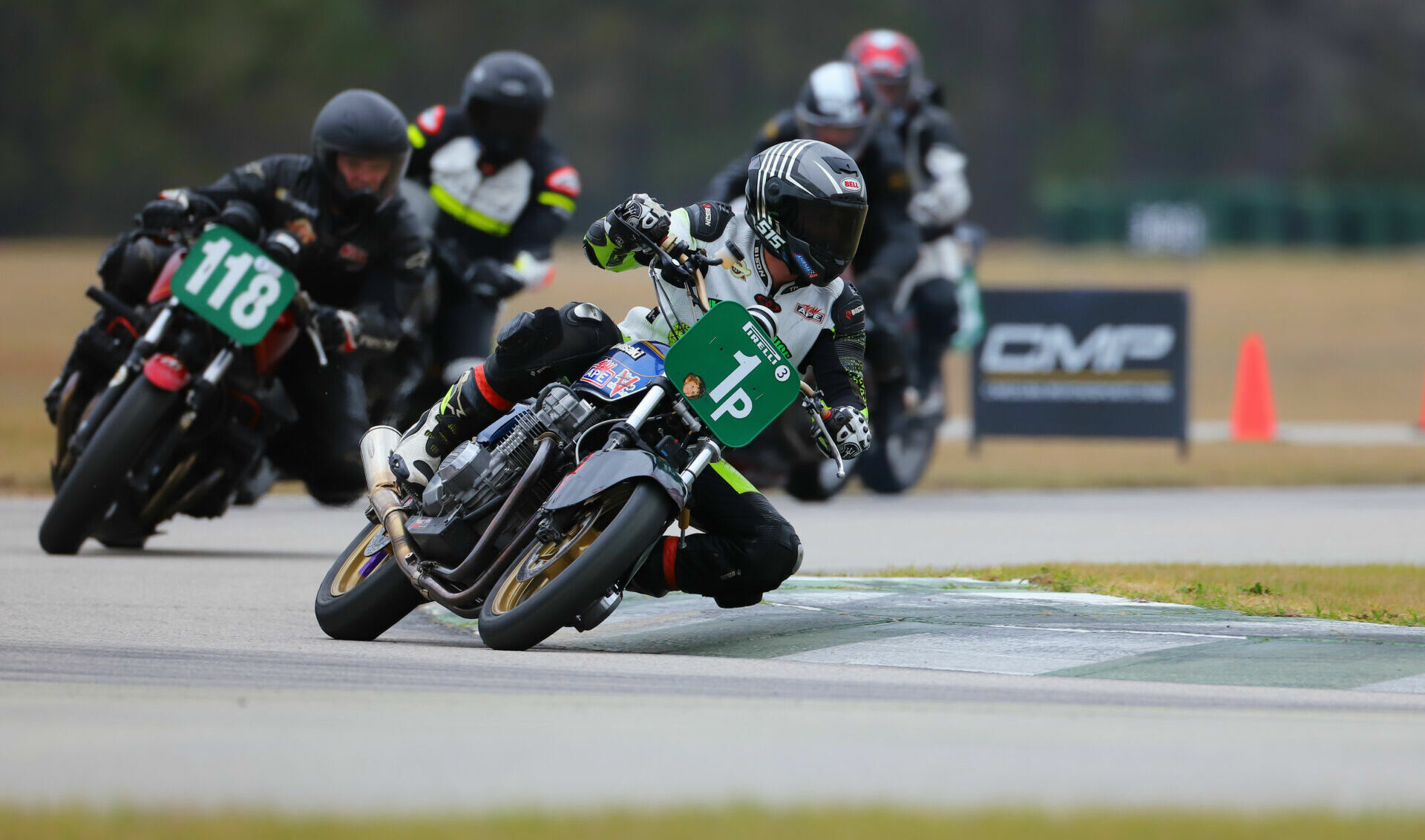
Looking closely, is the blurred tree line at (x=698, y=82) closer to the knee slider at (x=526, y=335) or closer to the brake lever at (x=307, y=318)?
the brake lever at (x=307, y=318)

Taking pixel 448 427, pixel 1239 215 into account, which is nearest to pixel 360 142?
pixel 448 427

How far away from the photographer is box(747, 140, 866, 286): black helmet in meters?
7.47

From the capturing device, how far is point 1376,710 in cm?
611

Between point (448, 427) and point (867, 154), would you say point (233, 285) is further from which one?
point (867, 154)

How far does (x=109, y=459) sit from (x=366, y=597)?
102 inches

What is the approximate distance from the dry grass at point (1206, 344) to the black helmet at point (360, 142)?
→ 4535 mm

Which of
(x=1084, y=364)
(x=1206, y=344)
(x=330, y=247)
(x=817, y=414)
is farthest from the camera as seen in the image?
(x=1206, y=344)

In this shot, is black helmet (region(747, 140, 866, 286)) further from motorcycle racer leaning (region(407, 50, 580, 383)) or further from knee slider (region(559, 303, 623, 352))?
motorcycle racer leaning (region(407, 50, 580, 383))

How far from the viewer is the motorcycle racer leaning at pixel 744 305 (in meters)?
7.49

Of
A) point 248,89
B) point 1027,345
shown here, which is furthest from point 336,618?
point 248,89

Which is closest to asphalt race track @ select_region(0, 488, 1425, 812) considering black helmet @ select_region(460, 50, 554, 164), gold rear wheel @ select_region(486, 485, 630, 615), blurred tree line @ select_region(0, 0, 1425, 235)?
gold rear wheel @ select_region(486, 485, 630, 615)

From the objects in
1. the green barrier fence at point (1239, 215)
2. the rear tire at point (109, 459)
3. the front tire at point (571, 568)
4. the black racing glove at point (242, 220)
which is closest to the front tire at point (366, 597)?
the front tire at point (571, 568)

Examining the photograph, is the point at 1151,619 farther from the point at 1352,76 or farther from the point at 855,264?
the point at 1352,76

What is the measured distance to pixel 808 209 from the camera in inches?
294
